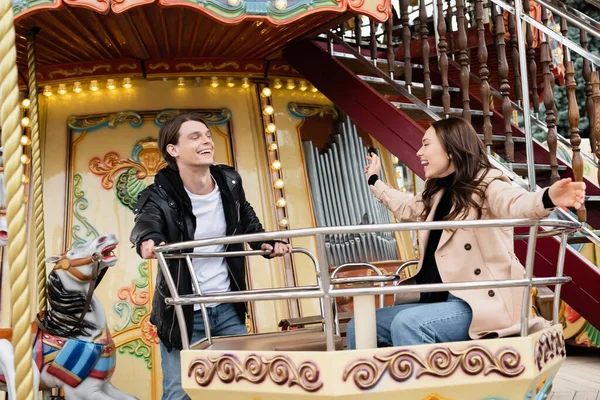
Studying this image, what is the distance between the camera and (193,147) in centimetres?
358

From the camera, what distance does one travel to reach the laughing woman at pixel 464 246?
8.89 ft

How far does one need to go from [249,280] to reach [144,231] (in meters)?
2.52

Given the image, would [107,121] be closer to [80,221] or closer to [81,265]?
[80,221]

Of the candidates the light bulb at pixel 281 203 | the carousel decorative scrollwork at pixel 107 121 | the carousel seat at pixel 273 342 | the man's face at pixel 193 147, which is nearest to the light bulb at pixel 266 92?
the light bulb at pixel 281 203

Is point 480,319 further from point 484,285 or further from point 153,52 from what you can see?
point 153,52

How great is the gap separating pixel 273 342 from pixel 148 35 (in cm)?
292

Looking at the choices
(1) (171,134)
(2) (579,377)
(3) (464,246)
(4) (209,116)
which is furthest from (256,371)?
(2) (579,377)

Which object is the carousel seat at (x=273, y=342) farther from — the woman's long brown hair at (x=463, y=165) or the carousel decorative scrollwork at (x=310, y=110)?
the carousel decorative scrollwork at (x=310, y=110)

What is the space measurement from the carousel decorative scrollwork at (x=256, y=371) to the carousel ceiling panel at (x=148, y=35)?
2747 millimetres

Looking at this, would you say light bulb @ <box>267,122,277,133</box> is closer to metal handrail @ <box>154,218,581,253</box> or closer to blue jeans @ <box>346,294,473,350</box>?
blue jeans @ <box>346,294,473,350</box>

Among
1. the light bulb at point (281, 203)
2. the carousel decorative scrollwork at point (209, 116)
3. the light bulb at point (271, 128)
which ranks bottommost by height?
the light bulb at point (281, 203)

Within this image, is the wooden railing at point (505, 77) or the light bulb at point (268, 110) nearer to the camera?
the wooden railing at point (505, 77)

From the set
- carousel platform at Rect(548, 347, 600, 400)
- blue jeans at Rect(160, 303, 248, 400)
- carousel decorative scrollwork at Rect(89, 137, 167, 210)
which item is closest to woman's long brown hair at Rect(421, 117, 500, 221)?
blue jeans at Rect(160, 303, 248, 400)

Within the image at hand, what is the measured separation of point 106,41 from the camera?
5.42m
